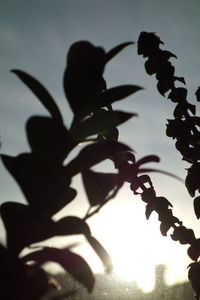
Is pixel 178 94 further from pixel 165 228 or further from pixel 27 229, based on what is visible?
pixel 27 229

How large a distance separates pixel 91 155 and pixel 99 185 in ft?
0.26

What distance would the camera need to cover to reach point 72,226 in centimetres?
55

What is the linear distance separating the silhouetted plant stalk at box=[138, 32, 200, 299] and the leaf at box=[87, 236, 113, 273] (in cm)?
157

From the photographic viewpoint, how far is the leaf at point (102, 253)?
0.53 m

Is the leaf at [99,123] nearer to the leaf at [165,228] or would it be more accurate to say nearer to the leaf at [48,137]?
the leaf at [48,137]

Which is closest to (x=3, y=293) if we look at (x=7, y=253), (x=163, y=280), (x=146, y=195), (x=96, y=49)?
(x=7, y=253)

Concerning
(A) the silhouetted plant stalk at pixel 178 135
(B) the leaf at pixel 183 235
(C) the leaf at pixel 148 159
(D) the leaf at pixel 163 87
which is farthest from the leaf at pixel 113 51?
(D) the leaf at pixel 163 87

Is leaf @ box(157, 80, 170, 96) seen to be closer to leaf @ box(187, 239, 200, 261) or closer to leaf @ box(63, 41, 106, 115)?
leaf @ box(187, 239, 200, 261)

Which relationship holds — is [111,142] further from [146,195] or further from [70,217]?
[146,195]

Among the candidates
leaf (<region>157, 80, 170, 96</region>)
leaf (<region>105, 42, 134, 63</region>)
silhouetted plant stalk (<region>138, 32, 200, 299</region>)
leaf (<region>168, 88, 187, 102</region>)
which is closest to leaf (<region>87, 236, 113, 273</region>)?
leaf (<region>105, 42, 134, 63</region>)

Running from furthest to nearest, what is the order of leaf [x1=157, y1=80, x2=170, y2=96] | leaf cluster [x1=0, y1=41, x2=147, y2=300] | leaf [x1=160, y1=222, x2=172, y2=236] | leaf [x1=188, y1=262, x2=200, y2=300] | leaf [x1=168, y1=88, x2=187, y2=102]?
1. leaf [x1=157, y1=80, x2=170, y2=96]
2. leaf [x1=168, y1=88, x2=187, y2=102]
3. leaf [x1=160, y1=222, x2=172, y2=236]
4. leaf [x1=188, y1=262, x2=200, y2=300]
5. leaf cluster [x1=0, y1=41, x2=147, y2=300]

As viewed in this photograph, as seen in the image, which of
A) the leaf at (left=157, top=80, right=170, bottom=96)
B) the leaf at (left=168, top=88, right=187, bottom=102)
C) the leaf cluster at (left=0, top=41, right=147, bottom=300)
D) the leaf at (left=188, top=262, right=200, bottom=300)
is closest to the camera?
the leaf cluster at (left=0, top=41, right=147, bottom=300)

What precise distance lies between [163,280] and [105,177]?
32.7 meters

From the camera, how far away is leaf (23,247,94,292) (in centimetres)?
51
